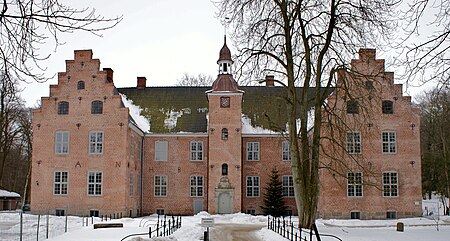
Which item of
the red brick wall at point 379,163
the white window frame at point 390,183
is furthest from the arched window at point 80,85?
the white window frame at point 390,183

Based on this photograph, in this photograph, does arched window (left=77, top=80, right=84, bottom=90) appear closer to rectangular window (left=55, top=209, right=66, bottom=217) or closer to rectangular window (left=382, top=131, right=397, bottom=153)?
rectangular window (left=55, top=209, right=66, bottom=217)

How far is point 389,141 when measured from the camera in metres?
40.3

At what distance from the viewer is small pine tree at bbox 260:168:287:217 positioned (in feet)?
139

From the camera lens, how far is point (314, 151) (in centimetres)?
2502

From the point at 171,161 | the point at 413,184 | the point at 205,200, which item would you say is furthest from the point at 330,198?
the point at 171,161

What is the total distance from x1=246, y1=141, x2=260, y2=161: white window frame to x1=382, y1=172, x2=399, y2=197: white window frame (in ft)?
33.3

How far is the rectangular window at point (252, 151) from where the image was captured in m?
45.0

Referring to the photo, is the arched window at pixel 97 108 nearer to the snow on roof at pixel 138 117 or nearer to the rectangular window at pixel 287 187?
the snow on roof at pixel 138 117

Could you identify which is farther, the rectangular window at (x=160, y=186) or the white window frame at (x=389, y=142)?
the rectangular window at (x=160, y=186)

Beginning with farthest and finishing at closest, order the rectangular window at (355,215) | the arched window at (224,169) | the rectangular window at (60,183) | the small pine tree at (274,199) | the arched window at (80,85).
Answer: the arched window at (224,169)
the small pine tree at (274,199)
the arched window at (80,85)
the rectangular window at (60,183)
the rectangular window at (355,215)

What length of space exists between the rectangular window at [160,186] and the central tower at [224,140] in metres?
3.90

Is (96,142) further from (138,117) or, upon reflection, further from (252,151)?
(252,151)

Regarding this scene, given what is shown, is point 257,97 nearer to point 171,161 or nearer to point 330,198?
point 171,161

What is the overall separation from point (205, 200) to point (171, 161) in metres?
4.07
